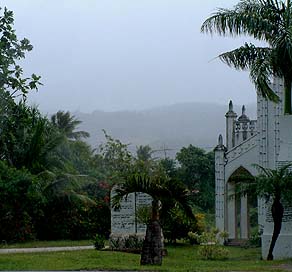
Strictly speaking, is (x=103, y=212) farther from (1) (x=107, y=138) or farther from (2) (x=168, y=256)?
(1) (x=107, y=138)

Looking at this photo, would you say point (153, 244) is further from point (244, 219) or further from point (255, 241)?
point (244, 219)

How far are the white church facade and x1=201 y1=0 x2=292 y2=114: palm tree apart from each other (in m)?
3.61

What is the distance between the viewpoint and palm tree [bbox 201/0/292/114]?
19.5 meters

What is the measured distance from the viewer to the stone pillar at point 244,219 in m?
32.2

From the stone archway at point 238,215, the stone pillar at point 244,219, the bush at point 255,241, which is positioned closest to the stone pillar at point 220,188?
the stone archway at point 238,215

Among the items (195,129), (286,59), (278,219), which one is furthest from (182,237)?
(195,129)

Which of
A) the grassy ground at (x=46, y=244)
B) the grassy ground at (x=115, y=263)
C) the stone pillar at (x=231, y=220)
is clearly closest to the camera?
the grassy ground at (x=115, y=263)

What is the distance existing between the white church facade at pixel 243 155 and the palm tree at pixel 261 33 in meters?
3.61

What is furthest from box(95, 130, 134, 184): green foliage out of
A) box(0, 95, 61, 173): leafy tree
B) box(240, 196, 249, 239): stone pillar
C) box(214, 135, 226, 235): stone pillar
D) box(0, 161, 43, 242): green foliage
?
box(0, 161, 43, 242): green foliage

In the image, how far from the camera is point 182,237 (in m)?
27.3

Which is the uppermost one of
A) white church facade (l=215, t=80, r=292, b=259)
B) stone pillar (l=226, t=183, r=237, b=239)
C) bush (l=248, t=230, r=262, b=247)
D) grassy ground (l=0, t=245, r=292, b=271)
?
white church facade (l=215, t=80, r=292, b=259)

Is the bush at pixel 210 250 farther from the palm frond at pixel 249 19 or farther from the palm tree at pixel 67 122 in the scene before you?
the palm tree at pixel 67 122

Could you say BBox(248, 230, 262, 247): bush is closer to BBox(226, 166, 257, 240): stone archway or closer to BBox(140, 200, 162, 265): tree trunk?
BBox(226, 166, 257, 240): stone archway

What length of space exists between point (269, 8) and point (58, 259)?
937 centimetres
